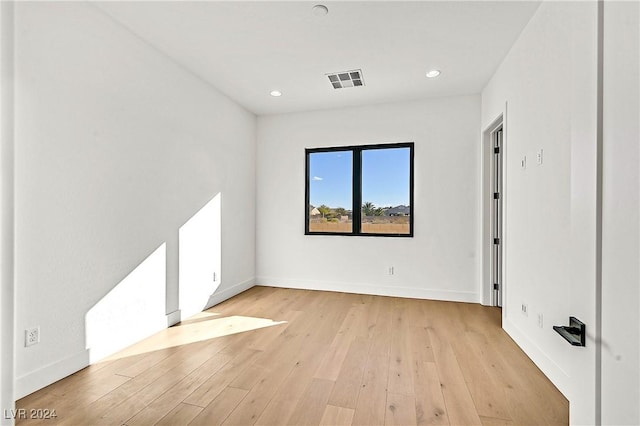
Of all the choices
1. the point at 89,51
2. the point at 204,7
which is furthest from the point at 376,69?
the point at 89,51

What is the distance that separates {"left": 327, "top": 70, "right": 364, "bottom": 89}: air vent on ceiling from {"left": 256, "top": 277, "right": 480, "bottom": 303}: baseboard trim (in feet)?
9.05

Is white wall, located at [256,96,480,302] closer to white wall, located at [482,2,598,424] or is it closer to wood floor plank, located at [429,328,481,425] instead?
white wall, located at [482,2,598,424]

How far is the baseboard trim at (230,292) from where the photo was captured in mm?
3906

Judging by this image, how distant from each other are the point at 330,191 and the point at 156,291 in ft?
8.99

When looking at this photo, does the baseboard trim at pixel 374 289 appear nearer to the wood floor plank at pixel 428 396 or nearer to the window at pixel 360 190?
the window at pixel 360 190

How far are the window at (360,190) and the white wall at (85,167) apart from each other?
1.90 m

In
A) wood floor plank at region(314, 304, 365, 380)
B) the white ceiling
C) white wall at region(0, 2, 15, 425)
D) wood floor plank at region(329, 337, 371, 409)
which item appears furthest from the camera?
the white ceiling

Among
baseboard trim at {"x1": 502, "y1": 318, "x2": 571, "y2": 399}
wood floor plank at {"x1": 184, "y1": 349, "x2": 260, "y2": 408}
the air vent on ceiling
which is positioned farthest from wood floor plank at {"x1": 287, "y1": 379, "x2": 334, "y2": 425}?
the air vent on ceiling

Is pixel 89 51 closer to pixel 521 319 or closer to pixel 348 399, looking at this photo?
pixel 348 399

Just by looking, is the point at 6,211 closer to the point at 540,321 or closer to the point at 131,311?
the point at 131,311

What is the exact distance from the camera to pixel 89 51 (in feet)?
7.75

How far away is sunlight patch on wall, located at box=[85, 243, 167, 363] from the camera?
7.99 feet

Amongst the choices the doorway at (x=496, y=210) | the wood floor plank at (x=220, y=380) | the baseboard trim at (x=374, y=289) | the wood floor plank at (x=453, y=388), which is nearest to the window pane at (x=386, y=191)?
the baseboard trim at (x=374, y=289)

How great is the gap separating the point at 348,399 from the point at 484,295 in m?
2.77
